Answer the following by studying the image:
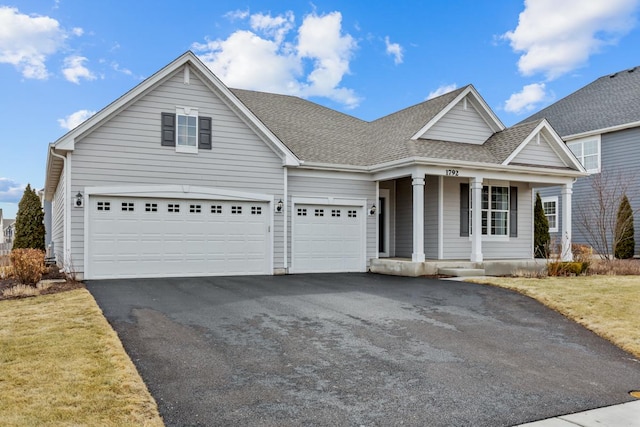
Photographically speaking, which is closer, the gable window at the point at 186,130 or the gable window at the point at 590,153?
the gable window at the point at 186,130

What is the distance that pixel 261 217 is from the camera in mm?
15164

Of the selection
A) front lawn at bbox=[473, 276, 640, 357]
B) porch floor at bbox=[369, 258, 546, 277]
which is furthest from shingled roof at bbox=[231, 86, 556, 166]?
front lawn at bbox=[473, 276, 640, 357]

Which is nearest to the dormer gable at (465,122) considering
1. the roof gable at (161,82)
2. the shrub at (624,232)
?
the roof gable at (161,82)

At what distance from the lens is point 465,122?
58.0 feet

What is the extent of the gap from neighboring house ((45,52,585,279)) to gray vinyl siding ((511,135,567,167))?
4 centimetres

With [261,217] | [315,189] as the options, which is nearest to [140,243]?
[261,217]

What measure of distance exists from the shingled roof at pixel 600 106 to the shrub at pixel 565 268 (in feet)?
34.3

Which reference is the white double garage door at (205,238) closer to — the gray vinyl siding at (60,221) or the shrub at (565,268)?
the gray vinyl siding at (60,221)

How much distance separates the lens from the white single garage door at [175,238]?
13.2m

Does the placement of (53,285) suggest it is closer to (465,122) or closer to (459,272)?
(459,272)

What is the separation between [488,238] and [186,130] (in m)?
10.7

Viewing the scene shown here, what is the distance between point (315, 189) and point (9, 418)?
1235 centimetres

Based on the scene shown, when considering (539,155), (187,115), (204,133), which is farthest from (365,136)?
(187,115)

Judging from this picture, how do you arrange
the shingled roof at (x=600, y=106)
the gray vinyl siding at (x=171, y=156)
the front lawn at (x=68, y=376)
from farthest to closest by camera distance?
the shingled roof at (x=600, y=106), the gray vinyl siding at (x=171, y=156), the front lawn at (x=68, y=376)
